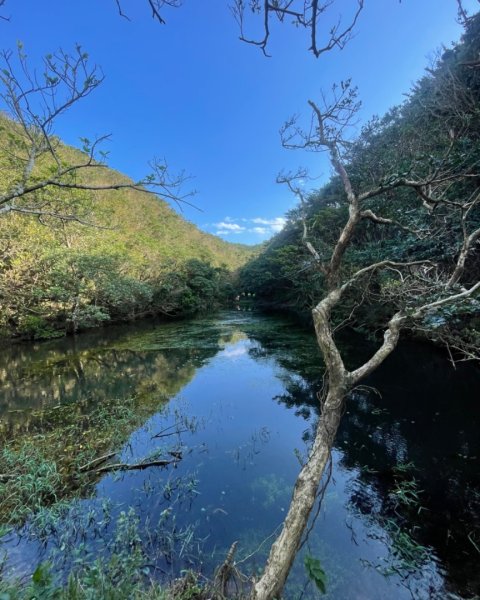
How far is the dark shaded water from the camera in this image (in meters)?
4.05

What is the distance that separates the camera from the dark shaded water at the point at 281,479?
405 cm

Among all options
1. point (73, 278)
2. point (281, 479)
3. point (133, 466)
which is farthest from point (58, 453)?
point (73, 278)

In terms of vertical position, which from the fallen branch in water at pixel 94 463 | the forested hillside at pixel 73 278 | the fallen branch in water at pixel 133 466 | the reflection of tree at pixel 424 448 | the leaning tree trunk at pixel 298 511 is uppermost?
the forested hillside at pixel 73 278

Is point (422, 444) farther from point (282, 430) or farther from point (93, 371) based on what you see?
point (93, 371)

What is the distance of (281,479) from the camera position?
5934mm

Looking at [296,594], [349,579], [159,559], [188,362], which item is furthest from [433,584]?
[188,362]

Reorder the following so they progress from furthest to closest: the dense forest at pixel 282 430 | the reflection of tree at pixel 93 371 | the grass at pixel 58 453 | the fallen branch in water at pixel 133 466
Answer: the reflection of tree at pixel 93 371 → the fallen branch in water at pixel 133 466 → the grass at pixel 58 453 → the dense forest at pixel 282 430

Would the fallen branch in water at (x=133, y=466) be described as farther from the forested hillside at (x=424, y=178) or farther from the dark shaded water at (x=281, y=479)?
the forested hillside at (x=424, y=178)

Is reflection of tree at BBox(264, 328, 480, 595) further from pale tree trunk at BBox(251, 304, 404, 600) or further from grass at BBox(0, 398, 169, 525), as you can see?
grass at BBox(0, 398, 169, 525)

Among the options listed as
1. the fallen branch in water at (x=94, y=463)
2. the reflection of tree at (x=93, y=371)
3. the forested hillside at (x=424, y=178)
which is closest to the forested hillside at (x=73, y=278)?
the reflection of tree at (x=93, y=371)

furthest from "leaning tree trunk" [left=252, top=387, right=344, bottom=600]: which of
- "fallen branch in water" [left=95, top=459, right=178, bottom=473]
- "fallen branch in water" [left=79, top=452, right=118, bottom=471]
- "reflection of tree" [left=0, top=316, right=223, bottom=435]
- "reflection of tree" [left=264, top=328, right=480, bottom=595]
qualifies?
"reflection of tree" [left=0, top=316, right=223, bottom=435]

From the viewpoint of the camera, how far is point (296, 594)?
3607 mm

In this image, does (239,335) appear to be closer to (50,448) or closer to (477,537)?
(50,448)

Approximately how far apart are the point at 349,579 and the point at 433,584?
950mm
